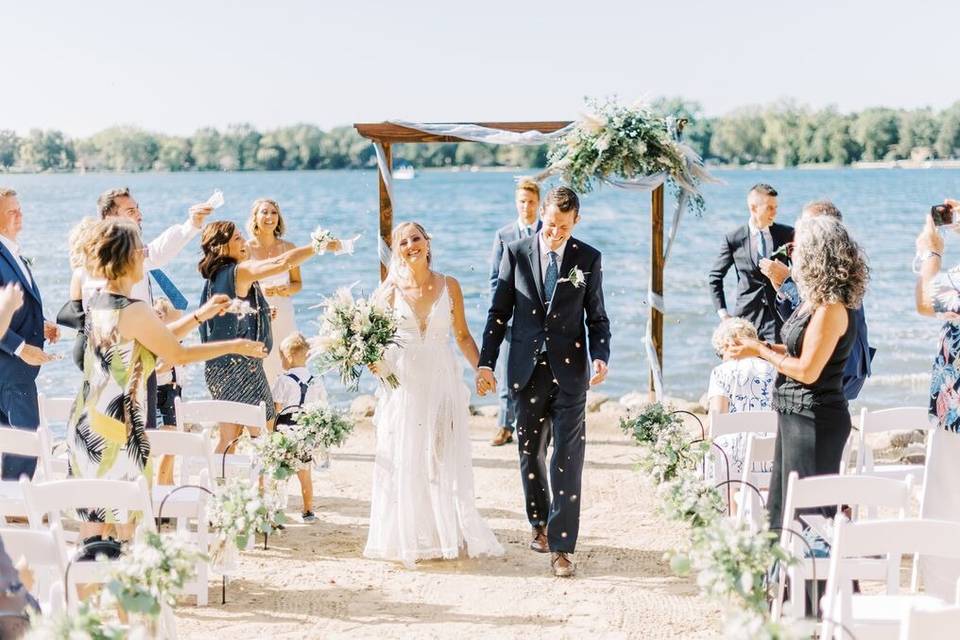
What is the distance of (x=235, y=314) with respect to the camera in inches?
274

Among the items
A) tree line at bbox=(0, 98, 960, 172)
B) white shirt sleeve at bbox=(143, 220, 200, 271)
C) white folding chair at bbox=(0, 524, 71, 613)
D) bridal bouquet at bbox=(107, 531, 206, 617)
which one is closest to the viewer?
bridal bouquet at bbox=(107, 531, 206, 617)

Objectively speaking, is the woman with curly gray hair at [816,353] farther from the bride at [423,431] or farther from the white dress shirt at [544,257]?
the bride at [423,431]

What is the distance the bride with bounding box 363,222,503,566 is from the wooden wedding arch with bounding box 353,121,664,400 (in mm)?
3175

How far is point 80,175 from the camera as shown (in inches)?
3917

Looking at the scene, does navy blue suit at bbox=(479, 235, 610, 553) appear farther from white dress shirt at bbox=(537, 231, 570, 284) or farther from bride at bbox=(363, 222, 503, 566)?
bride at bbox=(363, 222, 503, 566)

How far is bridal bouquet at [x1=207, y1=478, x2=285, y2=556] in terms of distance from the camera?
5.33 meters

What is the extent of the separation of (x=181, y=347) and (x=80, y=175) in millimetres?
101193

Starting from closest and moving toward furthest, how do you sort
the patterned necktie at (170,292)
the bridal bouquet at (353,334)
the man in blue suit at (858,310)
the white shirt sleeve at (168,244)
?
the bridal bouquet at (353,334) < the man in blue suit at (858,310) < the white shirt sleeve at (168,244) < the patterned necktie at (170,292)

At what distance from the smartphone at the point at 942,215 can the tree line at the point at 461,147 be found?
191 ft

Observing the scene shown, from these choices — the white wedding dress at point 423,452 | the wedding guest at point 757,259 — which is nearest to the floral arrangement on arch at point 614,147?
the wedding guest at point 757,259

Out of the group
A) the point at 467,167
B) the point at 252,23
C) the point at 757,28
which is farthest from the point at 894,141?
the point at 252,23

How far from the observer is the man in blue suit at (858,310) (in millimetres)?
6535

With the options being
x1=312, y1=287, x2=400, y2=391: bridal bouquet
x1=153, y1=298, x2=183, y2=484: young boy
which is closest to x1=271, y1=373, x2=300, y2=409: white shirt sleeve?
x1=153, y1=298, x2=183, y2=484: young boy

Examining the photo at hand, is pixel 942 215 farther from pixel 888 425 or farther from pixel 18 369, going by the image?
pixel 18 369
